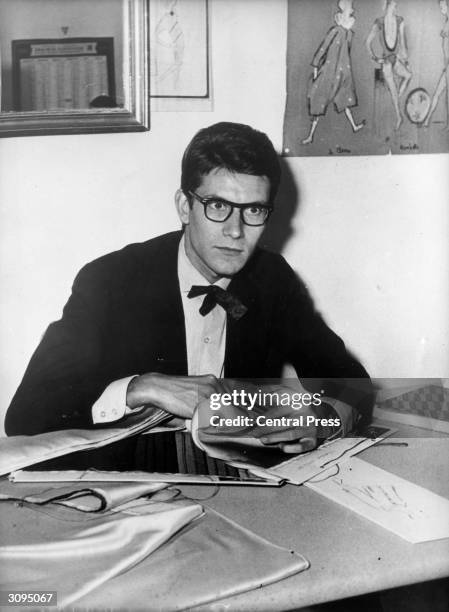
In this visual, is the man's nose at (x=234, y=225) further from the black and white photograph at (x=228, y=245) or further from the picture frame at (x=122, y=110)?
the picture frame at (x=122, y=110)

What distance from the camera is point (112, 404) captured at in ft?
4.12

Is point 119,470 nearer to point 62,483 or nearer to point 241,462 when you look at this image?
point 62,483

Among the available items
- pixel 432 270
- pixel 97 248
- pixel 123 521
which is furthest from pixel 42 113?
pixel 432 270

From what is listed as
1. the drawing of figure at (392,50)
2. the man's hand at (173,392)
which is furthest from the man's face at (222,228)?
the drawing of figure at (392,50)

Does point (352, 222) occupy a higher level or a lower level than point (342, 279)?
higher

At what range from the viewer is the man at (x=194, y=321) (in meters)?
1.27

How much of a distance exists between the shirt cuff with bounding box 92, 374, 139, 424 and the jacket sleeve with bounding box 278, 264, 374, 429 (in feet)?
1.43

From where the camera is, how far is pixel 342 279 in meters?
1.48

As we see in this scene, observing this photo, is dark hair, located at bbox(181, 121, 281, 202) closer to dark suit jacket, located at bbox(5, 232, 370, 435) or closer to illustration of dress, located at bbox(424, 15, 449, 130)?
dark suit jacket, located at bbox(5, 232, 370, 435)

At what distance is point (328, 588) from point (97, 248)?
93cm

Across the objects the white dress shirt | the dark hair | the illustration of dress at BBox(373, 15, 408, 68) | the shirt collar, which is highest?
the illustration of dress at BBox(373, 15, 408, 68)

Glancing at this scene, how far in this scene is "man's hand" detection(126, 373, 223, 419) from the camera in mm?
1220

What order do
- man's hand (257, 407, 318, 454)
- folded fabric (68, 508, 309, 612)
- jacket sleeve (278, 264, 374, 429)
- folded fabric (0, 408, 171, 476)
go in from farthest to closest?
jacket sleeve (278, 264, 374, 429), man's hand (257, 407, 318, 454), folded fabric (0, 408, 171, 476), folded fabric (68, 508, 309, 612)

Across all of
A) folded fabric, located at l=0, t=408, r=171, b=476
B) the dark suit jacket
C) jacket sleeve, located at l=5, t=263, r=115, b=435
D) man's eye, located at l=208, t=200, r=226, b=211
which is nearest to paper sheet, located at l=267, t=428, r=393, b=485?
the dark suit jacket
